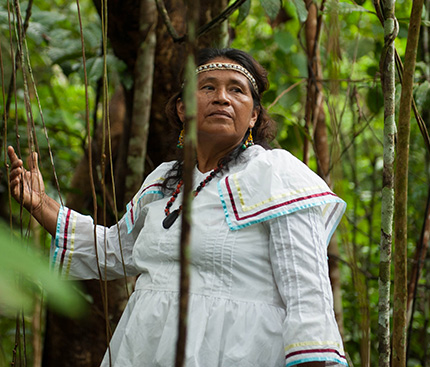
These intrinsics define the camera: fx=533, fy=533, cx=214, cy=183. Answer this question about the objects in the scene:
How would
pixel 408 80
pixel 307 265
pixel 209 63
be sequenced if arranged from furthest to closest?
pixel 209 63 → pixel 307 265 → pixel 408 80

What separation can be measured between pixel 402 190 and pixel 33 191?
830 mm

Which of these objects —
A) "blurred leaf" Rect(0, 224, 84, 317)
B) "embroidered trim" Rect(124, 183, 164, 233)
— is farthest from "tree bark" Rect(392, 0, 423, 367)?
"blurred leaf" Rect(0, 224, 84, 317)

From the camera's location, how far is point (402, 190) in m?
0.87

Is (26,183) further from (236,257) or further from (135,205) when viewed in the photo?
(236,257)

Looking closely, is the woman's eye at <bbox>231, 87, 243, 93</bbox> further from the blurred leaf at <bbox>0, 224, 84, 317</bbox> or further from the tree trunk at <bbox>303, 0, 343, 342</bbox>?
the blurred leaf at <bbox>0, 224, 84, 317</bbox>

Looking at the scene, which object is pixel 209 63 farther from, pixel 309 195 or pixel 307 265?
→ pixel 307 265

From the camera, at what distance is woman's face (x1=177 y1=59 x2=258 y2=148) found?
3.81 ft

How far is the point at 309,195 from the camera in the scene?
3.33 ft

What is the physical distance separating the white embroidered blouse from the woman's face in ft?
0.28

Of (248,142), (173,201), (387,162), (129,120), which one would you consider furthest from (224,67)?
(129,120)

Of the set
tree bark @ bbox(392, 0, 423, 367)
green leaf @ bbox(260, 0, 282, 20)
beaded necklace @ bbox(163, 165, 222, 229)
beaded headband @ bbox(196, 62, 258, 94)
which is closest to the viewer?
tree bark @ bbox(392, 0, 423, 367)

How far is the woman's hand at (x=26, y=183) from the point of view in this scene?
3.89ft

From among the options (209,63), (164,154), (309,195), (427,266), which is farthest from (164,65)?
(427,266)

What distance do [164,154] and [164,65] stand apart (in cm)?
34
